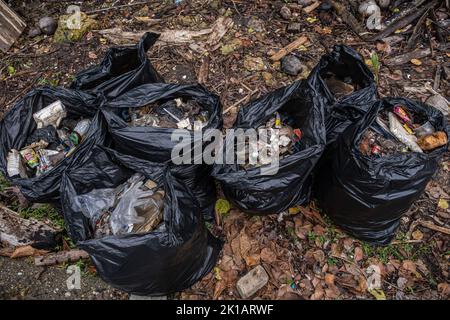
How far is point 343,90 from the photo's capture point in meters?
2.53

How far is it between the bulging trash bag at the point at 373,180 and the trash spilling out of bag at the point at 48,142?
1.62m

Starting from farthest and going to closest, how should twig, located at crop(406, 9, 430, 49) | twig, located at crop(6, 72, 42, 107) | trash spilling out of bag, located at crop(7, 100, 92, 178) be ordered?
twig, located at crop(406, 9, 430, 49)
twig, located at crop(6, 72, 42, 107)
trash spilling out of bag, located at crop(7, 100, 92, 178)

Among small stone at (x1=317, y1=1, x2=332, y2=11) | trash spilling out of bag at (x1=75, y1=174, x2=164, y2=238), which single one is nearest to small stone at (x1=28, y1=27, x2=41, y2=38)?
trash spilling out of bag at (x1=75, y1=174, x2=164, y2=238)

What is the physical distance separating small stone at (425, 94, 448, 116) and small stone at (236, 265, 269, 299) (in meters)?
1.94

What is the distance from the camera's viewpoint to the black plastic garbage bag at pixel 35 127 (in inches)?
85.2

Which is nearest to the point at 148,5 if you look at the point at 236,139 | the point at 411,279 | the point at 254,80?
the point at 254,80

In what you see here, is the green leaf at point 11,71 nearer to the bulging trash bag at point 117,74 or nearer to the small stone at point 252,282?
the bulging trash bag at point 117,74

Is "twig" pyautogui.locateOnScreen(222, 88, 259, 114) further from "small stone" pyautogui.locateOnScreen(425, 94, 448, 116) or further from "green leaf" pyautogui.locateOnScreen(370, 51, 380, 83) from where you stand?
"small stone" pyautogui.locateOnScreen(425, 94, 448, 116)

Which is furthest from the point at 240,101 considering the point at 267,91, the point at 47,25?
the point at 47,25

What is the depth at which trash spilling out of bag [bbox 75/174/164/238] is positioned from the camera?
2.05 meters

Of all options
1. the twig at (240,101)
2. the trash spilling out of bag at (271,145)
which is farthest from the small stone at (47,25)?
the trash spilling out of bag at (271,145)

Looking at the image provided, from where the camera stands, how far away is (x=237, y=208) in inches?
99.0

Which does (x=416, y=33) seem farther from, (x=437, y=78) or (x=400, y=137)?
(x=400, y=137)

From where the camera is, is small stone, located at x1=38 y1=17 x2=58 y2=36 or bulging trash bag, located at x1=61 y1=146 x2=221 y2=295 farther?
small stone, located at x1=38 y1=17 x2=58 y2=36
